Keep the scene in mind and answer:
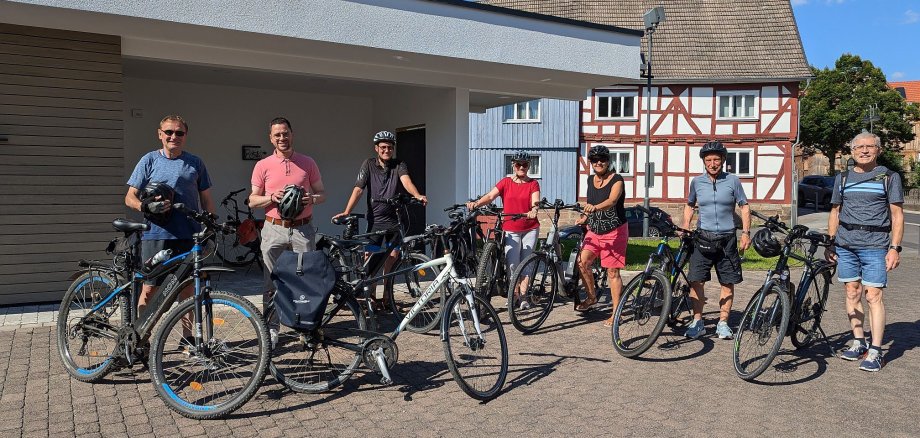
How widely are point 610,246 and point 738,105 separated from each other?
25130 millimetres

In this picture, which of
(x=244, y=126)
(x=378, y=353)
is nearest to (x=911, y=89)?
(x=244, y=126)

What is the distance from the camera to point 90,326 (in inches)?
193

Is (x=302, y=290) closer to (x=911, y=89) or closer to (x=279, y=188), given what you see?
(x=279, y=188)

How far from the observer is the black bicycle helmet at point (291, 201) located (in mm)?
5074

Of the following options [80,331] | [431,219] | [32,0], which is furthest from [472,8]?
[80,331]

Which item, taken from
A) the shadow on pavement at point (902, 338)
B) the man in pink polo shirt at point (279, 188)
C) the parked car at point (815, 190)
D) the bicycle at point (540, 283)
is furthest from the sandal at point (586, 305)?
the parked car at point (815, 190)

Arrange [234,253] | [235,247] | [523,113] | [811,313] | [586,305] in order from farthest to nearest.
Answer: [523,113], [234,253], [235,247], [586,305], [811,313]

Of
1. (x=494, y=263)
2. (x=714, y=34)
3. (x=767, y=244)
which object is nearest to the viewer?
(x=767, y=244)

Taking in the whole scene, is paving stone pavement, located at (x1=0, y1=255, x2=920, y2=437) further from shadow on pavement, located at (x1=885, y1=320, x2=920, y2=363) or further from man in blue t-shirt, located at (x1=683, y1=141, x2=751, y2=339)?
→ man in blue t-shirt, located at (x1=683, y1=141, x2=751, y2=339)

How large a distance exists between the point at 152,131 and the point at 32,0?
4.83 meters

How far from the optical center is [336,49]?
28.2 ft

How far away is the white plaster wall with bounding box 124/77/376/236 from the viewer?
433 inches

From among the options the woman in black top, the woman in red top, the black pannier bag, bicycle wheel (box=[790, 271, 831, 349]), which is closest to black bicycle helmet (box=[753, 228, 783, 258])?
bicycle wheel (box=[790, 271, 831, 349])

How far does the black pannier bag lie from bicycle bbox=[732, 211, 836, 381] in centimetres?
299
